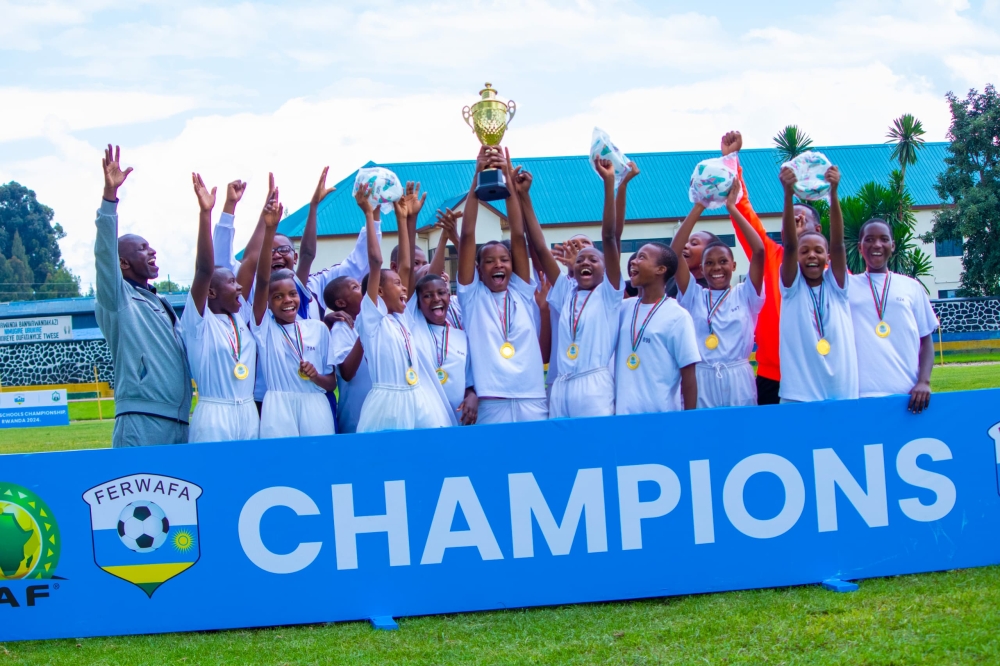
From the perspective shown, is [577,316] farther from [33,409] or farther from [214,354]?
[33,409]

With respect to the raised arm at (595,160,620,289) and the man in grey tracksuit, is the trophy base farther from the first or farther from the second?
the man in grey tracksuit

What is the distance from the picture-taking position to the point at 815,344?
5.66 metres

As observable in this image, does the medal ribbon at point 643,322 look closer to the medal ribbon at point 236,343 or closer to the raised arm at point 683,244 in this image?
the raised arm at point 683,244

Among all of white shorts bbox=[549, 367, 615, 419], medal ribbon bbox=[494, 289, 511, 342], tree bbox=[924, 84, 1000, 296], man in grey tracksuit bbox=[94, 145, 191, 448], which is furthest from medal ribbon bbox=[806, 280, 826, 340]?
tree bbox=[924, 84, 1000, 296]

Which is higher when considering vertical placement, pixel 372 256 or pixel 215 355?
pixel 372 256

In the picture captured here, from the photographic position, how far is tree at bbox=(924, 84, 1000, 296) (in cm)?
3503

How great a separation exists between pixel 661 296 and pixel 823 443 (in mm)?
1377

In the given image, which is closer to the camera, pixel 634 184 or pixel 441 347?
pixel 441 347

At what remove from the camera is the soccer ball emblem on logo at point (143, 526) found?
195 inches

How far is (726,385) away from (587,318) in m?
1.09

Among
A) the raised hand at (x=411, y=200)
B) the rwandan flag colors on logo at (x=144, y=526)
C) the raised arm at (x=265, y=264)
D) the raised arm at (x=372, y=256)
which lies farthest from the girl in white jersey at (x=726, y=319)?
the rwandan flag colors on logo at (x=144, y=526)

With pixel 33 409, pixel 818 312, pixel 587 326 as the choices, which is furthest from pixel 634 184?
pixel 587 326

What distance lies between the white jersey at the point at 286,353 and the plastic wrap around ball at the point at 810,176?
10.8 feet

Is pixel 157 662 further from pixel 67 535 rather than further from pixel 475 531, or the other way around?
pixel 475 531
